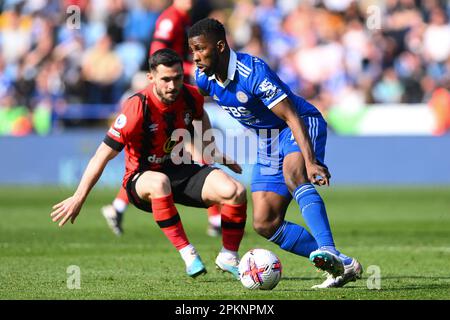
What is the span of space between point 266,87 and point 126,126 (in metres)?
1.31

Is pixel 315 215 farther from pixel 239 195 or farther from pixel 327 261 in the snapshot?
A: pixel 239 195

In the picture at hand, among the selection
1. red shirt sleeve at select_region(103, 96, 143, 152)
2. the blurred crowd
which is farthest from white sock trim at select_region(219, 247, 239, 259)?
the blurred crowd

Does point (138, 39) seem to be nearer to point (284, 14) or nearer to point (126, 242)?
point (284, 14)

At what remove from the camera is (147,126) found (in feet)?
26.2

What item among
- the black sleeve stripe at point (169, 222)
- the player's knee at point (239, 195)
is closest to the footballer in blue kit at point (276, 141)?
the player's knee at point (239, 195)

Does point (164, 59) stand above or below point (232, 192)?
above

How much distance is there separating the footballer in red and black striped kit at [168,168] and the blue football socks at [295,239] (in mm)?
531

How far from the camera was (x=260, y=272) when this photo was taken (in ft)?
23.1

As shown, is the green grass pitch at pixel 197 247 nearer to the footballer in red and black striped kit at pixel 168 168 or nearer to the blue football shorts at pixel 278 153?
the footballer in red and black striped kit at pixel 168 168

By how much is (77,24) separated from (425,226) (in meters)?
9.38

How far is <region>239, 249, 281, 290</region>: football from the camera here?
7.04m

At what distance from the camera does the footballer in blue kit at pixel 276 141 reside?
6941mm

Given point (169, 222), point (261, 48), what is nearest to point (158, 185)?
point (169, 222)

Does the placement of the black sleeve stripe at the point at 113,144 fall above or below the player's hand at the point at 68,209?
above
